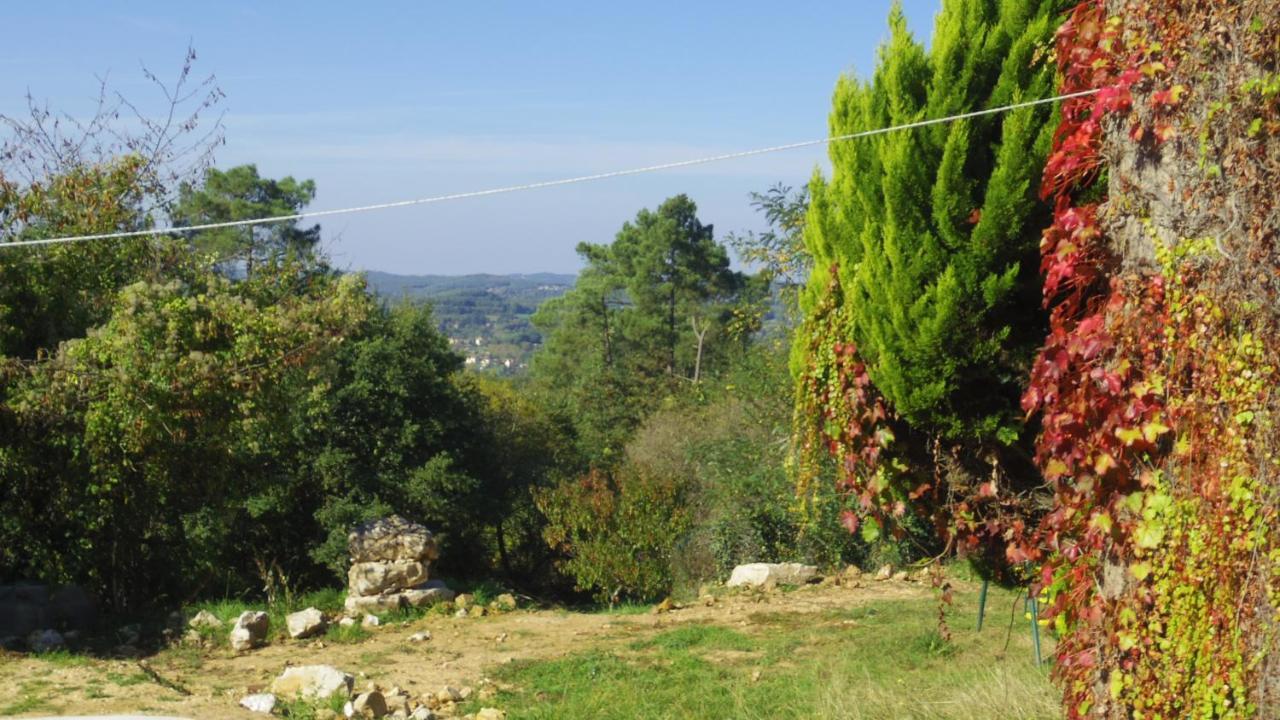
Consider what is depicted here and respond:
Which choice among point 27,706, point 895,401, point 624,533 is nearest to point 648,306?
point 624,533

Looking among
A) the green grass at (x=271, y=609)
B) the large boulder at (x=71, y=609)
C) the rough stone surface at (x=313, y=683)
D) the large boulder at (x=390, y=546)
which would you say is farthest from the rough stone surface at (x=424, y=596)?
the rough stone surface at (x=313, y=683)

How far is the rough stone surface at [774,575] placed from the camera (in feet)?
36.9

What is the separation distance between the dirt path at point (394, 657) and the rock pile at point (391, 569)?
1.73ft

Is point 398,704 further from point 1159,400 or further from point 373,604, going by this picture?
point 1159,400

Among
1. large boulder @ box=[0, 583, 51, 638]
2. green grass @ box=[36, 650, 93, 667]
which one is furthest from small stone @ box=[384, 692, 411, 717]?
large boulder @ box=[0, 583, 51, 638]

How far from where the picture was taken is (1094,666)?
367 cm

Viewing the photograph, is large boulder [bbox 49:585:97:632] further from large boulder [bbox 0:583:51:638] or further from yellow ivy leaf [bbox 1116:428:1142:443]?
yellow ivy leaf [bbox 1116:428:1142:443]

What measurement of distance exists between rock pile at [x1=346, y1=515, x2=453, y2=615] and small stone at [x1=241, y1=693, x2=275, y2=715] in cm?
366

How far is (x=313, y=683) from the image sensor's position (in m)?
6.98

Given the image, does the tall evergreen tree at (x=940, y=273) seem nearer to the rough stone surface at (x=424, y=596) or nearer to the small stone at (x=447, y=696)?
the small stone at (x=447, y=696)

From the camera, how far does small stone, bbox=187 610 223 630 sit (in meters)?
9.57

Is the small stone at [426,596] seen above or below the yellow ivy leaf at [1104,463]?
below

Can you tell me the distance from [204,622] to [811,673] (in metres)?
5.59

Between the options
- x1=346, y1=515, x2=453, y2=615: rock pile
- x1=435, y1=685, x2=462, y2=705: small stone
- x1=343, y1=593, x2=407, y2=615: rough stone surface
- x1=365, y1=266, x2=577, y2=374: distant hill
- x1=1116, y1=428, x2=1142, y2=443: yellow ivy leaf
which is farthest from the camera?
x1=365, y1=266, x2=577, y2=374: distant hill
